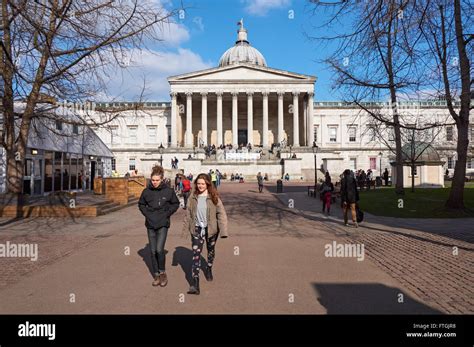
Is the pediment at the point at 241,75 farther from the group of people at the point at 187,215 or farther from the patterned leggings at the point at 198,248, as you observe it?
the patterned leggings at the point at 198,248

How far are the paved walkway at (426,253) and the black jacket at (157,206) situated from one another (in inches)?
164

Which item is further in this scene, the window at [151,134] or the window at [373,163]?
the window at [151,134]

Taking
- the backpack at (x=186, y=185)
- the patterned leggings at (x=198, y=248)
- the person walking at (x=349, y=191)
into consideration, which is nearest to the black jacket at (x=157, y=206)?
the patterned leggings at (x=198, y=248)

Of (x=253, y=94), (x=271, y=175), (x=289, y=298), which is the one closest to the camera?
(x=289, y=298)

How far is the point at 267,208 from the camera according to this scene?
18672mm

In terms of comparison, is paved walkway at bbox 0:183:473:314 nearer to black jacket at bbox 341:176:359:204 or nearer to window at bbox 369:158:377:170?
black jacket at bbox 341:176:359:204

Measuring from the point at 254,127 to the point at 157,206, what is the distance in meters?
65.9

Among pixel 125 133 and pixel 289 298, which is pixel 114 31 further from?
pixel 125 133

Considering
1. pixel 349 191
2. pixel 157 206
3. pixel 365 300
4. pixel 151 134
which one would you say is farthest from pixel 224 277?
pixel 151 134

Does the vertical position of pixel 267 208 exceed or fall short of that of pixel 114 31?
it falls short

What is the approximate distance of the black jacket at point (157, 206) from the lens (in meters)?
6.12

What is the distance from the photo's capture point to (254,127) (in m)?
71.2
